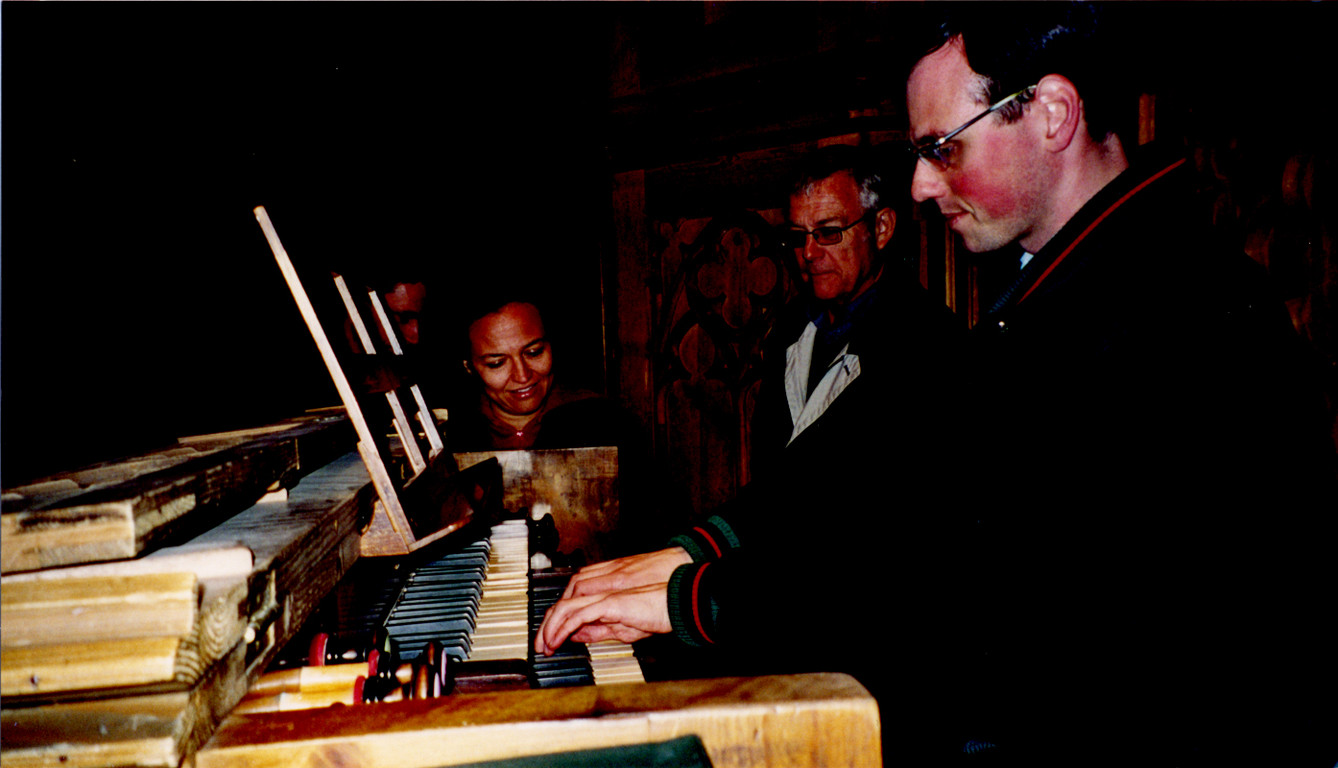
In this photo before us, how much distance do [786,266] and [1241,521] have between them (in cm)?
419

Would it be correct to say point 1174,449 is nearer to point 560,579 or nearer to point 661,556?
point 661,556

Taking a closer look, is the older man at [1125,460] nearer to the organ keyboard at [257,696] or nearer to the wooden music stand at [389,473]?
the organ keyboard at [257,696]

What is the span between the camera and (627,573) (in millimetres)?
1817

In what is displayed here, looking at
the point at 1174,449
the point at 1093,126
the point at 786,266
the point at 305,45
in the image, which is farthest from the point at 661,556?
the point at 786,266

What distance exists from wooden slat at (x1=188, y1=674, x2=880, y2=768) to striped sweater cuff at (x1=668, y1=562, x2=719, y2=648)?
2.41ft

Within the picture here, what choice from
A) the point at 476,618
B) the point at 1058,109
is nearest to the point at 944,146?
the point at 1058,109

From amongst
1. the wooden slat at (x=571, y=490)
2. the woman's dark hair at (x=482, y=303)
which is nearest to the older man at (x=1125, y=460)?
the wooden slat at (x=571, y=490)

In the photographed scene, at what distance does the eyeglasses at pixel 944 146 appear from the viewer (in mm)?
1508

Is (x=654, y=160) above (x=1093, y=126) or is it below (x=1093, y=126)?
above

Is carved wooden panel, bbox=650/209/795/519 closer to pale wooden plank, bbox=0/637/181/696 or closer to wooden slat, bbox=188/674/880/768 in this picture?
wooden slat, bbox=188/674/880/768

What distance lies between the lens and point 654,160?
5418mm

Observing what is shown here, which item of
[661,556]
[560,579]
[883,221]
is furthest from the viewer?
[883,221]

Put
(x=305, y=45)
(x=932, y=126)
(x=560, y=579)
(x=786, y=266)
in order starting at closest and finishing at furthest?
1. (x=932, y=126)
2. (x=560, y=579)
3. (x=305, y=45)
4. (x=786, y=266)

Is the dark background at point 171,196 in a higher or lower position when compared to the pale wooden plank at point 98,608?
higher
